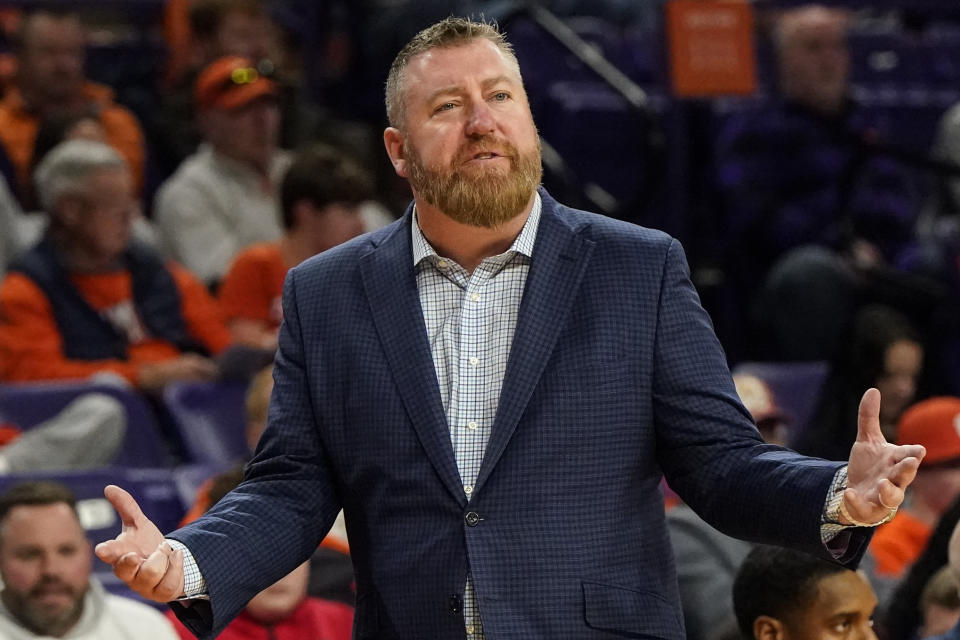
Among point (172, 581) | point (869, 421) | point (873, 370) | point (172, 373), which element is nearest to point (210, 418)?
point (172, 373)

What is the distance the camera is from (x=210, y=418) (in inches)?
216

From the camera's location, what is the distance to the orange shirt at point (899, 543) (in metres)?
4.91

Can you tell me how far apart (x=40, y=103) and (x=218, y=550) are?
4.70 metres

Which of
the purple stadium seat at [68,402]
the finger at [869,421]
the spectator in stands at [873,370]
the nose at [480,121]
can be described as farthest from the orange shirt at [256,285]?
the finger at [869,421]

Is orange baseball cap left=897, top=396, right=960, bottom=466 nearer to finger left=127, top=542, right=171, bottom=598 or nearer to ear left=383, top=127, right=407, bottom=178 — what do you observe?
ear left=383, top=127, right=407, bottom=178

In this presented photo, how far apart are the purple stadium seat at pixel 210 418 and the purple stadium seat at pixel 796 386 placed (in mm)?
1893

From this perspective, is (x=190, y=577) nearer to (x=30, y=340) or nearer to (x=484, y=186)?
(x=484, y=186)

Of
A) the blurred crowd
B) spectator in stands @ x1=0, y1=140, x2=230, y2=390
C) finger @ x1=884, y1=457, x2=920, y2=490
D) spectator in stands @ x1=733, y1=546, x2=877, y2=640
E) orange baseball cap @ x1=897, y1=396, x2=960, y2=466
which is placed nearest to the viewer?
finger @ x1=884, y1=457, x2=920, y2=490

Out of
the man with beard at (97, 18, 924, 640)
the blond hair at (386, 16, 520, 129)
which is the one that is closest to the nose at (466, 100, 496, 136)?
the man with beard at (97, 18, 924, 640)

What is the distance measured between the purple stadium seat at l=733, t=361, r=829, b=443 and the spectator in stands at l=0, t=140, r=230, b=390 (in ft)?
6.82

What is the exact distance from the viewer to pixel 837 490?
2.24 meters

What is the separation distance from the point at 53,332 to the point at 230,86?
1.46m

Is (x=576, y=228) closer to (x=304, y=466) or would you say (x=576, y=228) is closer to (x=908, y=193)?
(x=304, y=466)

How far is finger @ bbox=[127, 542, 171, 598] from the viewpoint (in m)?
2.22
